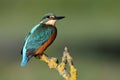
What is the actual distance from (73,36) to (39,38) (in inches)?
299

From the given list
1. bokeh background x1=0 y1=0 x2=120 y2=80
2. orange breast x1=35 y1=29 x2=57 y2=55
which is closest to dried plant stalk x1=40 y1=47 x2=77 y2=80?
orange breast x1=35 y1=29 x2=57 y2=55

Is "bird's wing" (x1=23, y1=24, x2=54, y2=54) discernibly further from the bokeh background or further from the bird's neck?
the bokeh background

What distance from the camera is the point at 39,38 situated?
156 centimetres

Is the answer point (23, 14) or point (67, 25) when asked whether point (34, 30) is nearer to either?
point (67, 25)

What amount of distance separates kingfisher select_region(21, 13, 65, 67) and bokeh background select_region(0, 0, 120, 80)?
358 cm

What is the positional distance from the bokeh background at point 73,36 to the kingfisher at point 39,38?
358 cm

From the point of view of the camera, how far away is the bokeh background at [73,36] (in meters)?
6.13

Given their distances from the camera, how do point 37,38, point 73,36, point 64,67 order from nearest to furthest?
point 64,67, point 37,38, point 73,36

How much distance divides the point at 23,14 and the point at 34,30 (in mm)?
9638

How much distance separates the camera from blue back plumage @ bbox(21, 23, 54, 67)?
4.99 ft

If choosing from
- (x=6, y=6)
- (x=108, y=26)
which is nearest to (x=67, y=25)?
(x=108, y=26)

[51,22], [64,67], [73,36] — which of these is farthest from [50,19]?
[73,36]

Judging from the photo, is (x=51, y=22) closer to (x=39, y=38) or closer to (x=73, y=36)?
(x=39, y=38)

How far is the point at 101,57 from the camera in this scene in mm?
7578
